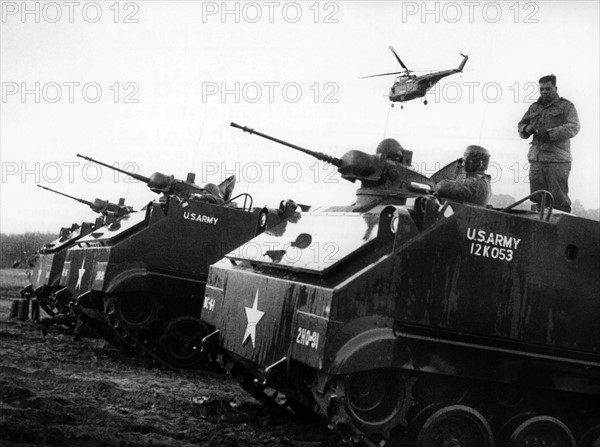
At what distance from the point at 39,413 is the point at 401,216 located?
291 centimetres

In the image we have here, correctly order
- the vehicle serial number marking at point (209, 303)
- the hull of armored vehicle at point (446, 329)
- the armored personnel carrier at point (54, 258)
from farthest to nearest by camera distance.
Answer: the armored personnel carrier at point (54, 258)
the vehicle serial number marking at point (209, 303)
the hull of armored vehicle at point (446, 329)

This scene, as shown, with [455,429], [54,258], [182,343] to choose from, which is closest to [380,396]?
[455,429]

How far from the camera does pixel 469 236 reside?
5816mm

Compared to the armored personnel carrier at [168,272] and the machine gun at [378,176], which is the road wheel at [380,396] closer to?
the machine gun at [378,176]

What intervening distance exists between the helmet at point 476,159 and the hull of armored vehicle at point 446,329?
0.89 metres

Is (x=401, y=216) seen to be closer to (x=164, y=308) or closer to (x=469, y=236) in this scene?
(x=469, y=236)

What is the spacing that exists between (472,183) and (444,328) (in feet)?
4.65

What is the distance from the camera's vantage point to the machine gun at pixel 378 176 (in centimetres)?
765

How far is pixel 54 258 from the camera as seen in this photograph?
16.5m

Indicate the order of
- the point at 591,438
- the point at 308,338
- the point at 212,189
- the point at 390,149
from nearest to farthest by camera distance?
the point at 308,338, the point at 591,438, the point at 390,149, the point at 212,189

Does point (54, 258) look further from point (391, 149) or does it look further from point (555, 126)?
point (555, 126)

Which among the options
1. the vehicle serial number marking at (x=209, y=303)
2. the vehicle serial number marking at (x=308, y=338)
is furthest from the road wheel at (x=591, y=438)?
the vehicle serial number marking at (x=209, y=303)

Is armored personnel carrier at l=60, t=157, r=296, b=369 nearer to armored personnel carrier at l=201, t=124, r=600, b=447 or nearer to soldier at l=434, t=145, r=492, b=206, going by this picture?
soldier at l=434, t=145, r=492, b=206

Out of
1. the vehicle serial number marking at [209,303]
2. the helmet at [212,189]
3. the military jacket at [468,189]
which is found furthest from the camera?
the helmet at [212,189]
